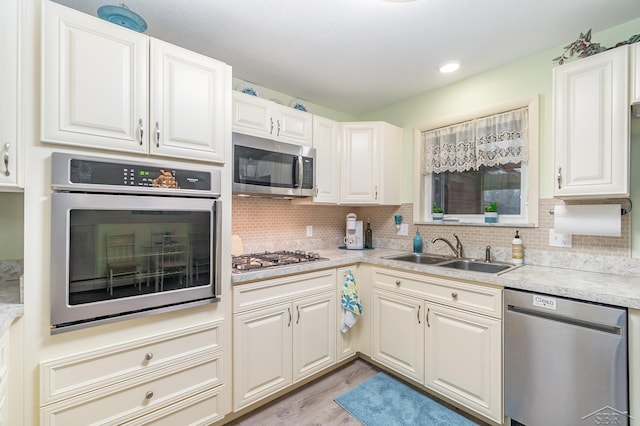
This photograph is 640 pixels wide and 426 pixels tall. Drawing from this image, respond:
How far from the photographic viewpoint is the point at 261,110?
215 centimetres

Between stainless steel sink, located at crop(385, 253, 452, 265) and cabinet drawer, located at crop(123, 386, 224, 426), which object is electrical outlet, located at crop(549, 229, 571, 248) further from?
cabinet drawer, located at crop(123, 386, 224, 426)

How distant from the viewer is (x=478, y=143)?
7.86ft

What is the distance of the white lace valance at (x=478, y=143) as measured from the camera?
218cm

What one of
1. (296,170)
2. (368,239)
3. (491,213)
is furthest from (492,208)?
(296,170)

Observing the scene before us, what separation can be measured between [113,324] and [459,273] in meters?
1.92

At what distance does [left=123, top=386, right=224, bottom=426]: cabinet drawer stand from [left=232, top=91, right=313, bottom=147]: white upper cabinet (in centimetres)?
166

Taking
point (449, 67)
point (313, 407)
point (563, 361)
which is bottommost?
point (313, 407)

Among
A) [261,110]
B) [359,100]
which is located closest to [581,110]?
[359,100]

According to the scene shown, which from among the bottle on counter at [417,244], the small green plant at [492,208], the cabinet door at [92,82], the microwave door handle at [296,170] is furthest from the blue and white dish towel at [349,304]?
the cabinet door at [92,82]

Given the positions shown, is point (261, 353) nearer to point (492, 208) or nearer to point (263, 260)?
point (263, 260)

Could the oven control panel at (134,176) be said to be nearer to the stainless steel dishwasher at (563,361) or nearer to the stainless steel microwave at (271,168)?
the stainless steel microwave at (271,168)

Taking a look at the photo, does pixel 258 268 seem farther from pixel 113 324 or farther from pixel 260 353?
pixel 113 324

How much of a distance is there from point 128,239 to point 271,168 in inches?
42.6

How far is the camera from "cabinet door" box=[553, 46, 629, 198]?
151 cm
